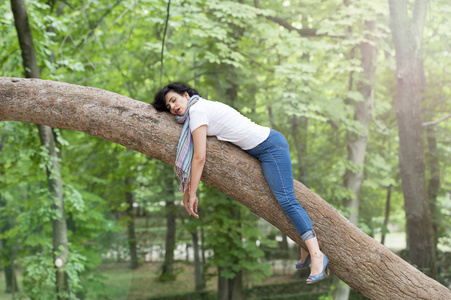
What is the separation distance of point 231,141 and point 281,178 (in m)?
0.42

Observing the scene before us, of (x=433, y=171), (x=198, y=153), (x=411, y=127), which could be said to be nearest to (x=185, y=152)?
(x=198, y=153)

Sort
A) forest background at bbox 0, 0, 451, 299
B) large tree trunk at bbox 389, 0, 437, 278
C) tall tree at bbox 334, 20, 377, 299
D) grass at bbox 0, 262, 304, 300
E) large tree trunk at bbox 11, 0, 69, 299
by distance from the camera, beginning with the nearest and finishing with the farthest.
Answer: large tree trunk at bbox 11, 0, 69, 299
large tree trunk at bbox 389, 0, 437, 278
forest background at bbox 0, 0, 451, 299
tall tree at bbox 334, 20, 377, 299
grass at bbox 0, 262, 304, 300

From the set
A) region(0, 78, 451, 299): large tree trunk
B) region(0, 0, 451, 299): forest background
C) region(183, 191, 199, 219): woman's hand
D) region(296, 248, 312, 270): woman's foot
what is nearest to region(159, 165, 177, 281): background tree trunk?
region(0, 0, 451, 299): forest background

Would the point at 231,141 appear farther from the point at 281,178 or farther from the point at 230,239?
the point at 230,239

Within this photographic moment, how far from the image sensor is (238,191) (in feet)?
8.62

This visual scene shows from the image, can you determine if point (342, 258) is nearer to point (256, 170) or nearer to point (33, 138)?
point (256, 170)

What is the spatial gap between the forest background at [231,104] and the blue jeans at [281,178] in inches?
191

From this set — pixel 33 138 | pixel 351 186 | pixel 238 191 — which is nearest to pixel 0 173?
pixel 33 138

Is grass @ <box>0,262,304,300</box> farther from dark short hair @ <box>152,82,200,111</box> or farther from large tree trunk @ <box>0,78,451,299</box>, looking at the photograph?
dark short hair @ <box>152,82,200,111</box>

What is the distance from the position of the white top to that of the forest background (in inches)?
186

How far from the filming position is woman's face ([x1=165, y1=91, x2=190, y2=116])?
2672 mm

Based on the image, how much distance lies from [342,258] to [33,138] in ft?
17.9

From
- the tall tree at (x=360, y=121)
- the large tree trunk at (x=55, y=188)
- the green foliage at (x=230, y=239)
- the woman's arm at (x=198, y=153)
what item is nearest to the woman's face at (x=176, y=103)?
the woman's arm at (x=198, y=153)

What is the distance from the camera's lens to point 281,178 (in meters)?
2.57
